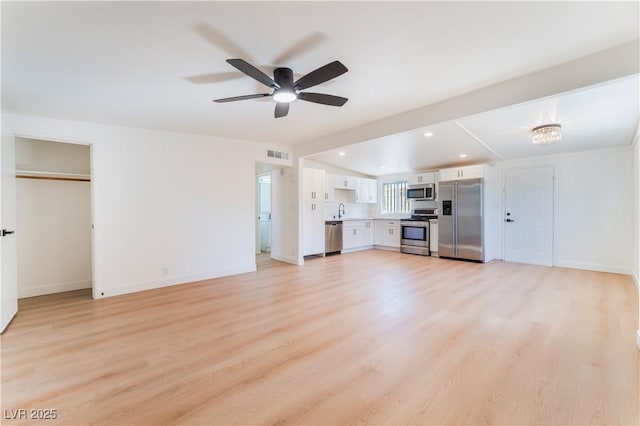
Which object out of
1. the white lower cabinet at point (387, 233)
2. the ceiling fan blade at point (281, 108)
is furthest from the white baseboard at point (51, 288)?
the white lower cabinet at point (387, 233)

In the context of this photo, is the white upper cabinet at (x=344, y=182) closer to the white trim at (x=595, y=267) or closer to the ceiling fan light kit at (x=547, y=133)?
the ceiling fan light kit at (x=547, y=133)

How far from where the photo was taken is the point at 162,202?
167 inches

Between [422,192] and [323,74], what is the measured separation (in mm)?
5620

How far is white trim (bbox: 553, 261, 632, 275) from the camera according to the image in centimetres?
474

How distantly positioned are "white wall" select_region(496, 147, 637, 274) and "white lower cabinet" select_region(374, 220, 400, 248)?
3.37 m

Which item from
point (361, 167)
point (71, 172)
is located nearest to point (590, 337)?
point (361, 167)

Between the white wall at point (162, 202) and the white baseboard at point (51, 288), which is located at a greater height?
the white wall at point (162, 202)

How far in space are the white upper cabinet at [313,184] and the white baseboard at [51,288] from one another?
424 cm

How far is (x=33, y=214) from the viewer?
3861 millimetres

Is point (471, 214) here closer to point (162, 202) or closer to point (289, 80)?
point (289, 80)

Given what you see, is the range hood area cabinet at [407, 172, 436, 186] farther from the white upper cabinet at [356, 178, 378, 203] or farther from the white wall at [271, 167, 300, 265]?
the white wall at [271, 167, 300, 265]

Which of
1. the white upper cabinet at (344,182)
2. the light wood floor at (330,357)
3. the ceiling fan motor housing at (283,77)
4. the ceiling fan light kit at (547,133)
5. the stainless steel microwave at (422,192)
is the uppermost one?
the ceiling fan motor housing at (283,77)

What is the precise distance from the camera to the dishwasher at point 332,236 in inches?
270

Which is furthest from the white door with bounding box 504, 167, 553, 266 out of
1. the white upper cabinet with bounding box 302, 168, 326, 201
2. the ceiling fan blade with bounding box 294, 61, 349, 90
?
the ceiling fan blade with bounding box 294, 61, 349, 90
